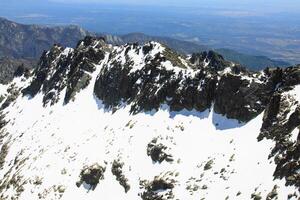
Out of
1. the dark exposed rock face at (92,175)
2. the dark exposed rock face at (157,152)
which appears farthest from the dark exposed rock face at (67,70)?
the dark exposed rock face at (157,152)

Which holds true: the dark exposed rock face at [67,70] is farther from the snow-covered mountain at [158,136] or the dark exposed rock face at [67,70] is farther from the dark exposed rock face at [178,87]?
the dark exposed rock face at [178,87]

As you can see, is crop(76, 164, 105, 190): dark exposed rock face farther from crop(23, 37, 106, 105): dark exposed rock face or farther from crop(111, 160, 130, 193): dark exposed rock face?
crop(23, 37, 106, 105): dark exposed rock face

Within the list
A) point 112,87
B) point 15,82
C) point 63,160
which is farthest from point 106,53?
point 15,82

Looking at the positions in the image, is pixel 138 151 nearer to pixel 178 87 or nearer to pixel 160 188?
pixel 160 188

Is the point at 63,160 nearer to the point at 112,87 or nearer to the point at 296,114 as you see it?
the point at 112,87

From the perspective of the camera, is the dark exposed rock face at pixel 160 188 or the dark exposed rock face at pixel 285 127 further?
the dark exposed rock face at pixel 160 188

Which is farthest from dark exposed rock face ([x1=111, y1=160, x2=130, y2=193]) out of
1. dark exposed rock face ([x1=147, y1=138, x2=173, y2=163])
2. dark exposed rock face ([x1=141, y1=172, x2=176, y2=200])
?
dark exposed rock face ([x1=147, y1=138, x2=173, y2=163])
